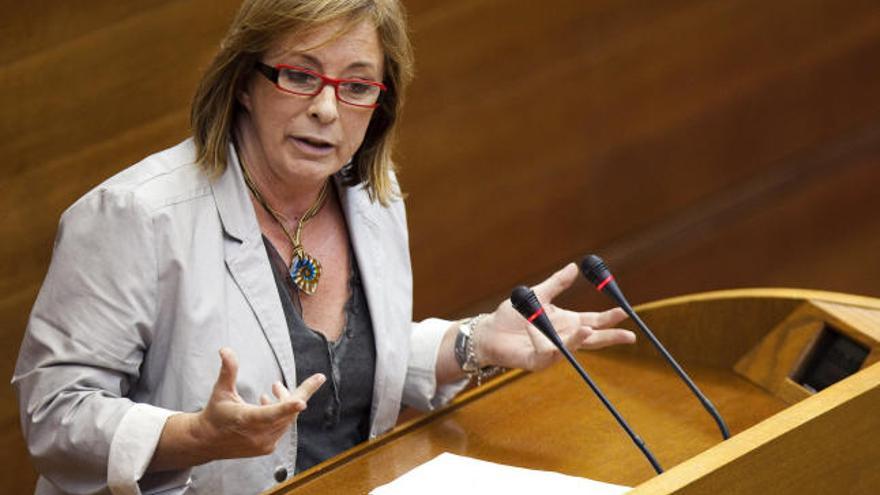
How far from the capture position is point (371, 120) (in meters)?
1.77

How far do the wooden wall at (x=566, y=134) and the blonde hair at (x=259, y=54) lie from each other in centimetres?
47

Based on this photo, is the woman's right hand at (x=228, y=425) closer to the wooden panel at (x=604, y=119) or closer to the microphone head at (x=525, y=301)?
the microphone head at (x=525, y=301)

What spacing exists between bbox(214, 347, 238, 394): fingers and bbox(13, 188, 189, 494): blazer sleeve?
0.40ft

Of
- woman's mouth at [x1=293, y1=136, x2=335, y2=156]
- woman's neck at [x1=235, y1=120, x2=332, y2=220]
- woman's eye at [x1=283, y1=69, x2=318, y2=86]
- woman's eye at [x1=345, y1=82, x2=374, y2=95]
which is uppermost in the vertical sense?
woman's eye at [x1=283, y1=69, x2=318, y2=86]

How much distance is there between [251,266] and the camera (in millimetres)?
1628

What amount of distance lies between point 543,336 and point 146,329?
442 millimetres

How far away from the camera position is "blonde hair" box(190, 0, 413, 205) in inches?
62.4

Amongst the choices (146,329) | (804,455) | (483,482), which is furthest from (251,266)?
(804,455)

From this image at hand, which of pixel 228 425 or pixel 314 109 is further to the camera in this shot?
pixel 314 109

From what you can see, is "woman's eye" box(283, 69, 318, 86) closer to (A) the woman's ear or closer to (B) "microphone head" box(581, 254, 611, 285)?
(A) the woman's ear

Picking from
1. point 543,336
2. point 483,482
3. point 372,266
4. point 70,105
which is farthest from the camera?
point 70,105

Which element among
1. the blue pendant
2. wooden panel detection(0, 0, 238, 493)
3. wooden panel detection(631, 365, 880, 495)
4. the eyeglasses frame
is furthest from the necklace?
wooden panel detection(631, 365, 880, 495)

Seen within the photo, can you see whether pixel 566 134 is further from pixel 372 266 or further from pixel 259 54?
pixel 259 54

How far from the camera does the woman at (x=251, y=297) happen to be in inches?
59.6
